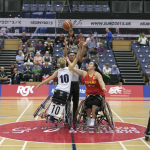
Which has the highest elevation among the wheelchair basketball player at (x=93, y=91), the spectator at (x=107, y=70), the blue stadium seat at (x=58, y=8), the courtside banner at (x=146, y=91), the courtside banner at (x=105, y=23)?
the blue stadium seat at (x=58, y=8)

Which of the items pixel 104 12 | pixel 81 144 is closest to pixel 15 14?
pixel 104 12

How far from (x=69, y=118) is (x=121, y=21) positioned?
16146 mm

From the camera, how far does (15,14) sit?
2130cm

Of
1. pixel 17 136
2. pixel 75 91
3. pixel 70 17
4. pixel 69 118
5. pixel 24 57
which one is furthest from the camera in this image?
pixel 70 17

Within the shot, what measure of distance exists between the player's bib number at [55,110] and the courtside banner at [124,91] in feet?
30.7

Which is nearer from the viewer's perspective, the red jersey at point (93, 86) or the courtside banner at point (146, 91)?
the red jersey at point (93, 86)

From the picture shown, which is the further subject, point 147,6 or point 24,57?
point 147,6

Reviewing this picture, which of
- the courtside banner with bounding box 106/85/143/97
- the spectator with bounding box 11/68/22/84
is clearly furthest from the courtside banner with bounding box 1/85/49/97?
the courtside banner with bounding box 106/85/143/97

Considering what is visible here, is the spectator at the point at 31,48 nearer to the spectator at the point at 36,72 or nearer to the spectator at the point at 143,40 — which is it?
the spectator at the point at 36,72

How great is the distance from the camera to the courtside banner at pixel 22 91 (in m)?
15.7

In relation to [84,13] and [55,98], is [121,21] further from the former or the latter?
[55,98]

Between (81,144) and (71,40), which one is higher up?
(71,40)

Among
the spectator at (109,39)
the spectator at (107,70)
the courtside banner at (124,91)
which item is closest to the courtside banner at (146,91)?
the courtside banner at (124,91)

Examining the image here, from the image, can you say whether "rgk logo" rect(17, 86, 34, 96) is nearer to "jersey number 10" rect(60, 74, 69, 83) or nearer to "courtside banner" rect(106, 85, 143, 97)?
"courtside banner" rect(106, 85, 143, 97)
